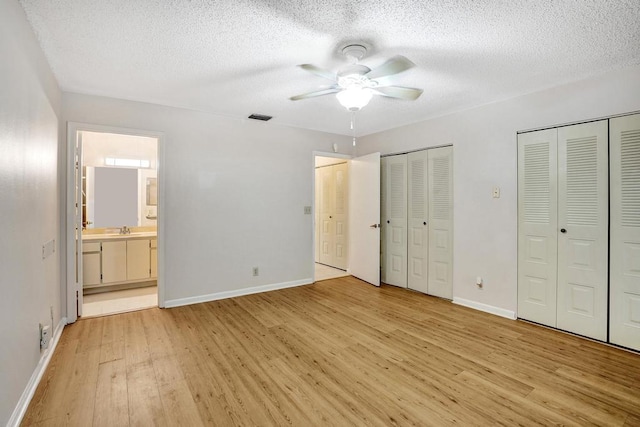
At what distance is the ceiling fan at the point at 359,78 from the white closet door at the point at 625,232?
192cm

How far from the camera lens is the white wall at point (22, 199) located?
1.67 metres

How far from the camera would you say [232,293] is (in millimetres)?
4355

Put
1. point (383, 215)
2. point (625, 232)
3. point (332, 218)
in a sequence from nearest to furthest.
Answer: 1. point (625, 232)
2. point (383, 215)
3. point (332, 218)

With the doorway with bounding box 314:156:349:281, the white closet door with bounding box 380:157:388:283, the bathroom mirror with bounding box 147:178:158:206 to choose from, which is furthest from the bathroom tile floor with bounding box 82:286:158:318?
the white closet door with bounding box 380:157:388:283

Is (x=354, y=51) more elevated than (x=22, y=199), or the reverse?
(x=354, y=51)

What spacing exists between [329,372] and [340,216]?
3.81 metres

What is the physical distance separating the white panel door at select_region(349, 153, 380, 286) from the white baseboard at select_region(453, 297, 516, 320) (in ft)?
4.13

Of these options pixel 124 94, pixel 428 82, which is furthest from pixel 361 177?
pixel 124 94

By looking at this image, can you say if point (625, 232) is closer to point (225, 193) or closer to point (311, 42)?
point (311, 42)

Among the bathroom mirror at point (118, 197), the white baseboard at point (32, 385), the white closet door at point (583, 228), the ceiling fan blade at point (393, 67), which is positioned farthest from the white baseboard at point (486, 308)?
the bathroom mirror at point (118, 197)

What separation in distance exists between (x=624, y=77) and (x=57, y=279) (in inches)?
218

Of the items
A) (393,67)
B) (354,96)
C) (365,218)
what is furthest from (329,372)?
(365,218)

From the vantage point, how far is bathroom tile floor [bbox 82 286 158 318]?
3.81 m

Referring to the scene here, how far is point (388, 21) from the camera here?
81.5 inches
